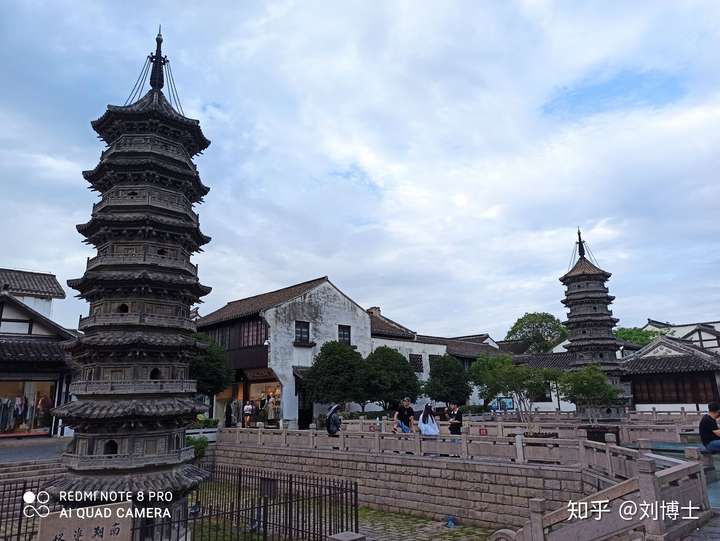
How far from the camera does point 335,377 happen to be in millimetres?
27641

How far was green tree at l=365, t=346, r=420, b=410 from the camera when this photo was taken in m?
28.8

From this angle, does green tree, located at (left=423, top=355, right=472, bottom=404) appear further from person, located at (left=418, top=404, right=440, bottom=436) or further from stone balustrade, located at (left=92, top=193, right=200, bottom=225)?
stone balustrade, located at (left=92, top=193, right=200, bottom=225)

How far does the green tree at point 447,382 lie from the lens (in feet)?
112

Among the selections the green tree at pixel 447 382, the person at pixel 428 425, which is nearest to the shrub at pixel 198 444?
the person at pixel 428 425

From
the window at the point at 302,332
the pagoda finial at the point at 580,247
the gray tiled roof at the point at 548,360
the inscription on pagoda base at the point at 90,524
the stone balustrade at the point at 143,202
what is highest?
the pagoda finial at the point at 580,247

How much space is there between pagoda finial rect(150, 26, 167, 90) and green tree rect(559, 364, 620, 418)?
71.8ft

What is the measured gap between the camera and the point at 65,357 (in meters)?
23.1

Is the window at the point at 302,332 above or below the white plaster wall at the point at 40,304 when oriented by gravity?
below

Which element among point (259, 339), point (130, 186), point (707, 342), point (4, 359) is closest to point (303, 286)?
point (259, 339)

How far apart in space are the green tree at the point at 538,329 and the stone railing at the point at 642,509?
59.5 m

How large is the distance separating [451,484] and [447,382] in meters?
19.7

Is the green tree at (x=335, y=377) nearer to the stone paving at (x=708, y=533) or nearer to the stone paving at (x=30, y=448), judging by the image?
the stone paving at (x=30, y=448)

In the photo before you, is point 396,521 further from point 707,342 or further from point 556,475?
point 707,342

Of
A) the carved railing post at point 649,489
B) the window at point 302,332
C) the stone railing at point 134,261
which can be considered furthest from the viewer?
the window at point 302,332
